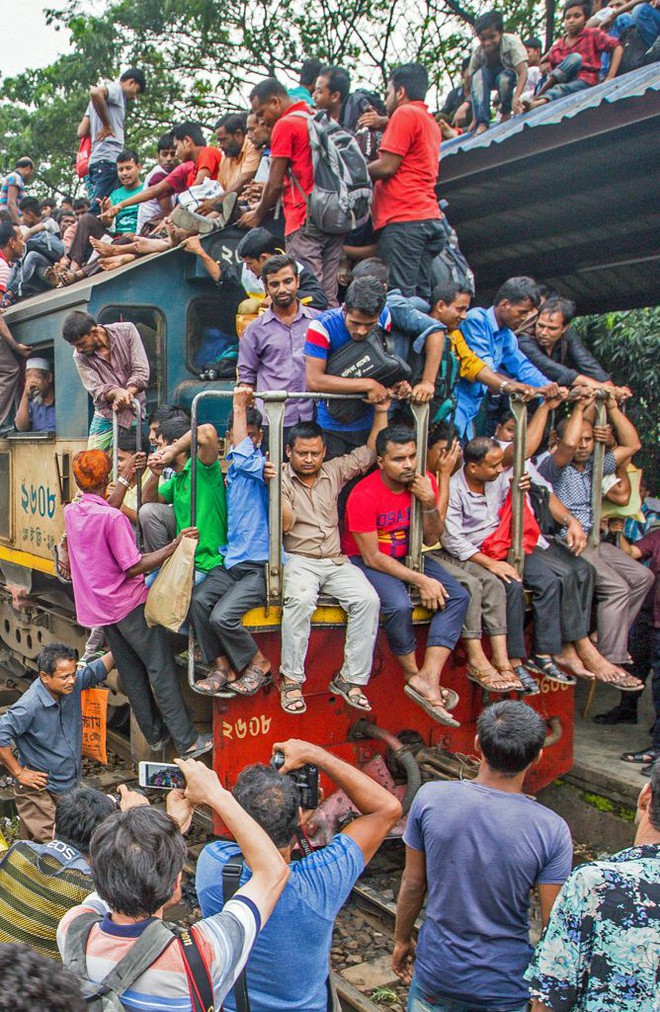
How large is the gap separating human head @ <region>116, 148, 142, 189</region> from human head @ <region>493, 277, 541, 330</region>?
3.68 m

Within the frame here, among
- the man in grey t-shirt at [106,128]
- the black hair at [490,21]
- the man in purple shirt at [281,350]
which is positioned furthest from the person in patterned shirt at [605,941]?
the black hair at [490,21]

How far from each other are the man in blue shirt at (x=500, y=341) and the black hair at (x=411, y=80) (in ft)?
4.28

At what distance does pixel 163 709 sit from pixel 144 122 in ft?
52.0

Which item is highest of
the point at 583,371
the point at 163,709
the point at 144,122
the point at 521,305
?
the point at 144,122

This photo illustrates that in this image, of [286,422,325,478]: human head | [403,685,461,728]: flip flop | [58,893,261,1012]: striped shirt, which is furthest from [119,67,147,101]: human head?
[58,893,261,1012]: striped shirt

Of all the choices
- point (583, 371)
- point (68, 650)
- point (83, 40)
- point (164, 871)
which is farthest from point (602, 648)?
point (83, 40)

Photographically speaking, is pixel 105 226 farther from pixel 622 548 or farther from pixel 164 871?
pixel 164 871

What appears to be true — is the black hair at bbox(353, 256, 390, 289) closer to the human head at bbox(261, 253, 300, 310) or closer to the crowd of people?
the crowd of people

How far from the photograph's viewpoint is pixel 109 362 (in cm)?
554

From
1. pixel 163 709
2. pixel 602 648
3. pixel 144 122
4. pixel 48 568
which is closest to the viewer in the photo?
pixel 163 709

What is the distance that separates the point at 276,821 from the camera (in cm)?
242

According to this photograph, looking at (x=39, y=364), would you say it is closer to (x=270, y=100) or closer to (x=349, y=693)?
(x=270, y=100)

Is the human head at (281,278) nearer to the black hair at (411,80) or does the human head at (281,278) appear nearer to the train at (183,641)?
the train at (183,641)

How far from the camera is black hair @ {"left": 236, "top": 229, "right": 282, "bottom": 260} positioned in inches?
209
